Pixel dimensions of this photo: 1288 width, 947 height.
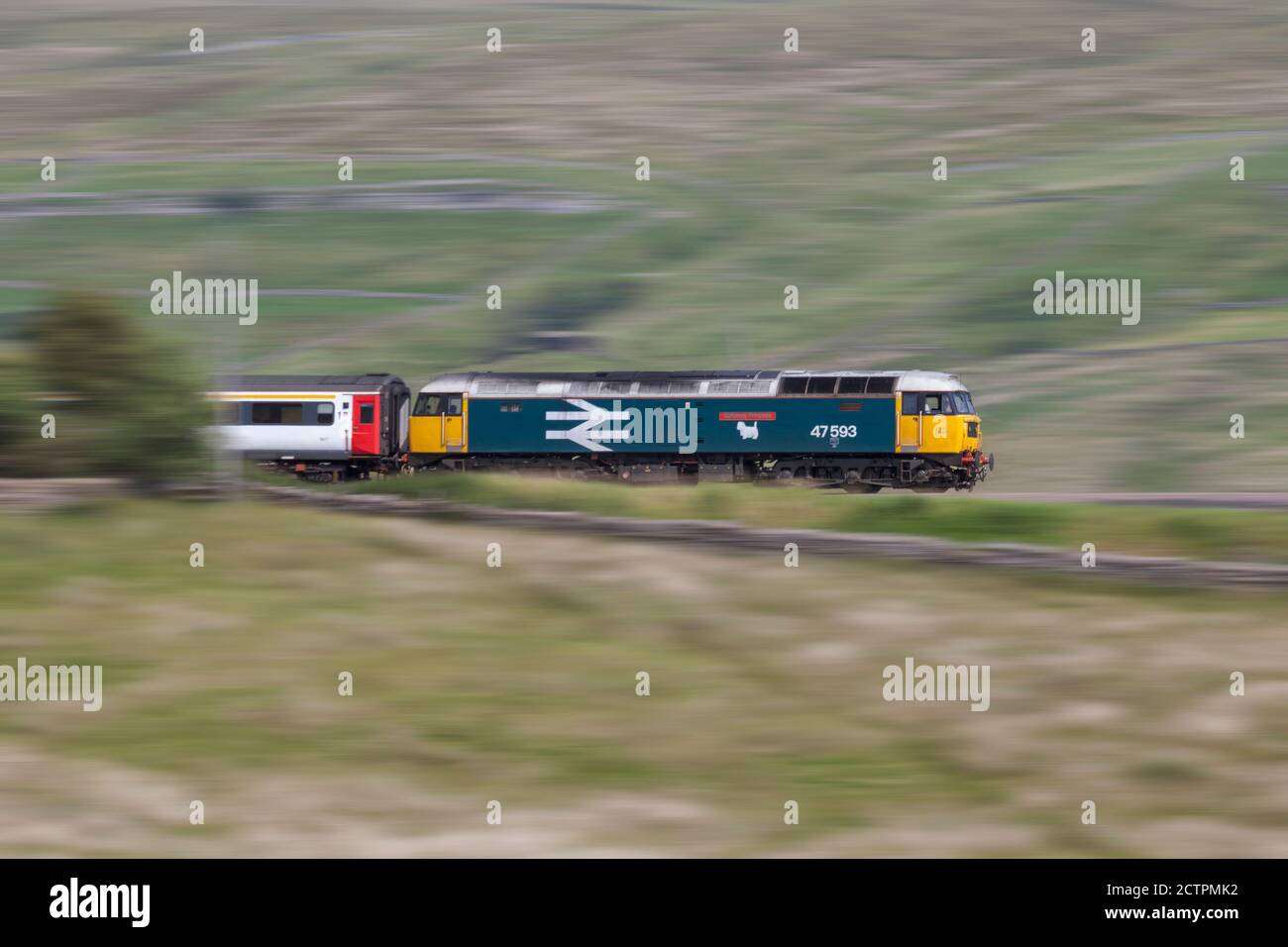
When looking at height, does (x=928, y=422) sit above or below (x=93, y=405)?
above

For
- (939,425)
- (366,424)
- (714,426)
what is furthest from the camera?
(366,424)

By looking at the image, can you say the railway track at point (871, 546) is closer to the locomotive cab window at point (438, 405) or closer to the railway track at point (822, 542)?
the railway track at point (822, 542)

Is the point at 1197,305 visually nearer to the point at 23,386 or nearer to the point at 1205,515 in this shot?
the point at 1205,515

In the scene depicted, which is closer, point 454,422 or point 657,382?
point 657,382

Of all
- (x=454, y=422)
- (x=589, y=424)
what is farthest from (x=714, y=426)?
(x=454, y=422)

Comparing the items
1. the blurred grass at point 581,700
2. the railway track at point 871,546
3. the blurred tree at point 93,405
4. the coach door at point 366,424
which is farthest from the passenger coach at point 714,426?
the blurred tree at point 93,405

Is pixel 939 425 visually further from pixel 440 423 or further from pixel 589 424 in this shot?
pixel 440 423

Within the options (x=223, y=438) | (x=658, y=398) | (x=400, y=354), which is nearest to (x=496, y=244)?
(x=400, y=354)
